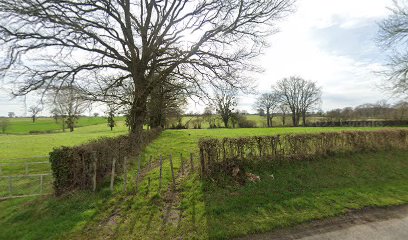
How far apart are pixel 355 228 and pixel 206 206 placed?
395 cm

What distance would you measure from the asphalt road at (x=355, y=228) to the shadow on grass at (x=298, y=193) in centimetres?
26

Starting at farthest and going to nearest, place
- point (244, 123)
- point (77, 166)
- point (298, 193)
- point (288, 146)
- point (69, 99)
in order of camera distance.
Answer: point (244, 123), point (69, 99), point (288, 146), point (77, 166), point (298, 193)

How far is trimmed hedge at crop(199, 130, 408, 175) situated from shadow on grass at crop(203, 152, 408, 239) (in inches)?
20.3

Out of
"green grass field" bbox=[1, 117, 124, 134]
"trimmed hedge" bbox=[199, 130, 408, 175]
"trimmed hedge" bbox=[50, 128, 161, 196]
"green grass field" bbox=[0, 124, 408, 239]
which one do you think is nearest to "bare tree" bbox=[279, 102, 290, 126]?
"green grass field" bbox=[1, 117, 124, 134]

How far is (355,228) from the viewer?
19.7 feet

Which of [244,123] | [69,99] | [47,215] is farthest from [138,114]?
[244,123]

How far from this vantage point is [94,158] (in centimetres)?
863

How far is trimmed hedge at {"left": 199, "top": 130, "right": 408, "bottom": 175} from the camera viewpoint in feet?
31.2

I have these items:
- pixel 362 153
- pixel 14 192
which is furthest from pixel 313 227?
pixel 14 192

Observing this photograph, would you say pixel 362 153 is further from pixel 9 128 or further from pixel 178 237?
pixel 9 128

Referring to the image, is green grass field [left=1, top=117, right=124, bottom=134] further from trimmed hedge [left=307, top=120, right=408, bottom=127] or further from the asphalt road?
trimmed hedge [left=307, top=120, right=408, bottom=127]

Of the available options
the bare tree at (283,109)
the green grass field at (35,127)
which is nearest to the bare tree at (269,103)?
the bare tree at (283,109)

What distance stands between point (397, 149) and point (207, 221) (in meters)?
14.0

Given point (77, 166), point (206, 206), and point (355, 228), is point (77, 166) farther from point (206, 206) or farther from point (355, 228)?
point (355, 228)
